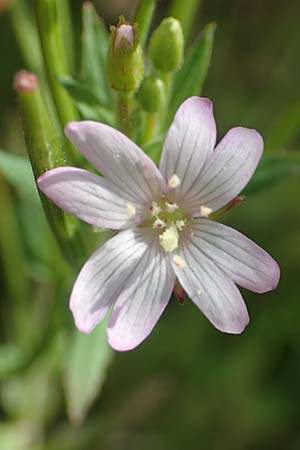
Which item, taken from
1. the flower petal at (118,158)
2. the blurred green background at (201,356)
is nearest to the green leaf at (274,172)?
the flower petal at (118,158)

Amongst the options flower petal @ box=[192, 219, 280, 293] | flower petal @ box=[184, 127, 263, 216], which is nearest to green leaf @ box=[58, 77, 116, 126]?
flower petal @ box=[184, 127, 263, 216]

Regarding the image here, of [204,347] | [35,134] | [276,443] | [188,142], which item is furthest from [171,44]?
[276,443]

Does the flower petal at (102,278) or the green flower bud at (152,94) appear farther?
the green flower bud at (152,94)

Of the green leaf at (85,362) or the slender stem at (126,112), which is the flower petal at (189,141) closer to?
the slender stem at (126,112)

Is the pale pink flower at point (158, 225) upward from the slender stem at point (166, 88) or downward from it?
downward

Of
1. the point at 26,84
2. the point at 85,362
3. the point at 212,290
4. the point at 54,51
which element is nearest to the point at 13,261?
the point at 85,362

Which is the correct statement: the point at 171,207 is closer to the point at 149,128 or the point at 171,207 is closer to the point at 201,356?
the point at 149,128
